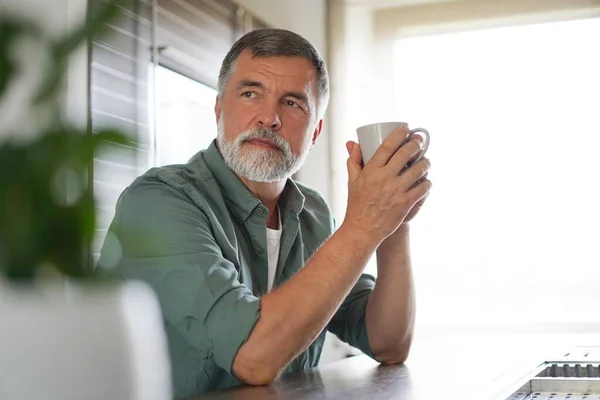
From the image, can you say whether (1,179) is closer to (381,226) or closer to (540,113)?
(381,226)

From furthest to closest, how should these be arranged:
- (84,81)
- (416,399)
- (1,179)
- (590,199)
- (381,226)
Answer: (590,199), (84,81), (381,226), (416,399), (1,179)

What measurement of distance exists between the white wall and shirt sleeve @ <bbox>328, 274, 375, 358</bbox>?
244 centimetres

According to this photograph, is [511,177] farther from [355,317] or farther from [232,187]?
[232,187]

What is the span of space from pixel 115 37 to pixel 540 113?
431cm

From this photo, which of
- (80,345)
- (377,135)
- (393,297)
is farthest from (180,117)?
(80,345)

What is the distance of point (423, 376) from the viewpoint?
3.56 feet

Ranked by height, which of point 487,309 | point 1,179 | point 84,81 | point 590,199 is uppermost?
point 84,81

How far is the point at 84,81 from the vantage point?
2.38m

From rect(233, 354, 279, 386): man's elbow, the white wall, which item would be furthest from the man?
the white wall

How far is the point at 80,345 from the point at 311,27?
14.0ft

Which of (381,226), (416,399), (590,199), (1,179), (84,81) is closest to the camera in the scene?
(1,179)

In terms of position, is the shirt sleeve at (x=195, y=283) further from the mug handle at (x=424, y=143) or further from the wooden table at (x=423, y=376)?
the mug handle at (x=424, y=143)

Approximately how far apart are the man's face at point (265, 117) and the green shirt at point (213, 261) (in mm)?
47

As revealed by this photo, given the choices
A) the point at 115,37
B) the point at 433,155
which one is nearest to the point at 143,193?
the point at 115,37
